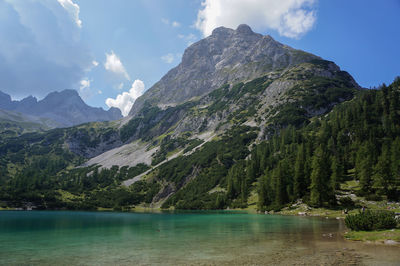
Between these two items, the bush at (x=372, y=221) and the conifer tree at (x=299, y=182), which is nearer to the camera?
the bush at (x=372, y=221)

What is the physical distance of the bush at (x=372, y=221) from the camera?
3031 centimetres

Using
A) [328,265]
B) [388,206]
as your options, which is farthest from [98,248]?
[388,206]

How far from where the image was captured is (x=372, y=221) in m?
31.3

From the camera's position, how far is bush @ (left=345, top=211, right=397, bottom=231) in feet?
99.5

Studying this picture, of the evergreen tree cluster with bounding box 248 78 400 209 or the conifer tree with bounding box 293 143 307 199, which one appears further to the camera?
the conifer tree with bounding box 293 143 307 199

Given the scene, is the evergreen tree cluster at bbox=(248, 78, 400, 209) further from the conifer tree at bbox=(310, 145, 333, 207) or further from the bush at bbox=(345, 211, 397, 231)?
the bush at bbox=(345, 211, 397, 231)

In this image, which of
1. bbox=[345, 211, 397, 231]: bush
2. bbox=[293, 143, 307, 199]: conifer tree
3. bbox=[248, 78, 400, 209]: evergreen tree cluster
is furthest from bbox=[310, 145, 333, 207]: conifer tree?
bbox=[345, 211, 397, 231]: bush

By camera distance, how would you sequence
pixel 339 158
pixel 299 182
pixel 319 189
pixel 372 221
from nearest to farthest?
pixel 372 221
pixel 319 189
pixel 299 182
pixel 339 158

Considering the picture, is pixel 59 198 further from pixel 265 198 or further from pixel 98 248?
pixel 98 248

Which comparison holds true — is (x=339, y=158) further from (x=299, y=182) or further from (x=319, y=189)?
(x=319, y=189)

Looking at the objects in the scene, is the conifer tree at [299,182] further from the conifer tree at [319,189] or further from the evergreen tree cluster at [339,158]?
the conifer tree at [319,189]

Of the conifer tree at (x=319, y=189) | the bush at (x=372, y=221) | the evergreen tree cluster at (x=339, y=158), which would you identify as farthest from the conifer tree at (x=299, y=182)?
the bush at (x=372, y=221)

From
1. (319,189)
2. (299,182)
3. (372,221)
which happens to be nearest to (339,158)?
(299,182)

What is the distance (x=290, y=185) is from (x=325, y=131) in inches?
2656
